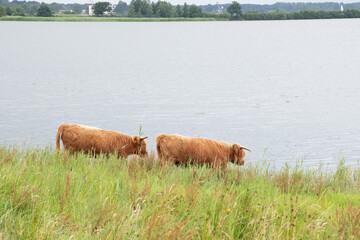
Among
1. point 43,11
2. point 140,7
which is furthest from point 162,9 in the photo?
point 43,11

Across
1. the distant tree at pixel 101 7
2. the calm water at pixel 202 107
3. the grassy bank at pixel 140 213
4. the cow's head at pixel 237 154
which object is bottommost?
the calm water at pixel 202 107

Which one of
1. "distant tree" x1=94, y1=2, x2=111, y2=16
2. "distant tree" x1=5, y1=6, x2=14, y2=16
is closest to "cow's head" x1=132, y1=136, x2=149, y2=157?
"distant tree" x1=94, y1=2, x2=111, y2=16

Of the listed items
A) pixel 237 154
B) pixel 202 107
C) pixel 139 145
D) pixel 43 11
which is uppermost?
pixel 43 11

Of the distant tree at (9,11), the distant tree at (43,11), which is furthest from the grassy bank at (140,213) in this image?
the distant tree at (9,11)

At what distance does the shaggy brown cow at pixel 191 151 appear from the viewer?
966 cm

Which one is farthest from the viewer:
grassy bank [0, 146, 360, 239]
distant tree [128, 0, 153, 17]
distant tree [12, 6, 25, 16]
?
distant tree [12, 6, 25, 16]

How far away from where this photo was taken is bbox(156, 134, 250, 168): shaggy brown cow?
9656mm

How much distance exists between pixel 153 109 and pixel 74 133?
14.9 m

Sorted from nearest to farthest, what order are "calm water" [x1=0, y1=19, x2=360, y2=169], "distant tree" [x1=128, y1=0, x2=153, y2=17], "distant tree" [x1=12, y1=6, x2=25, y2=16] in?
"calm water" [x1=0, y1=19, x2=360, y2=169], "distant tree" [x1=128, y1=0, x2=153, y2=17], "distant tree" [x1=12, y1=6, x2=25, y2=16]

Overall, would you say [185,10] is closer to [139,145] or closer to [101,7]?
[101,7]

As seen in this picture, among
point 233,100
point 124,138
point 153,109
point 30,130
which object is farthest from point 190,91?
point 124,138

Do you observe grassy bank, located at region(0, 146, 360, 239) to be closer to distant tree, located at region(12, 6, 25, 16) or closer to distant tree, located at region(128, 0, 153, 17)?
distant tree, located at region(128, 0, 153, 17)

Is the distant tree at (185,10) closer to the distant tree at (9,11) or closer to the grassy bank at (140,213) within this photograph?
the distant tree at (9,11)

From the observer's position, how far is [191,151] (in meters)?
9.66
